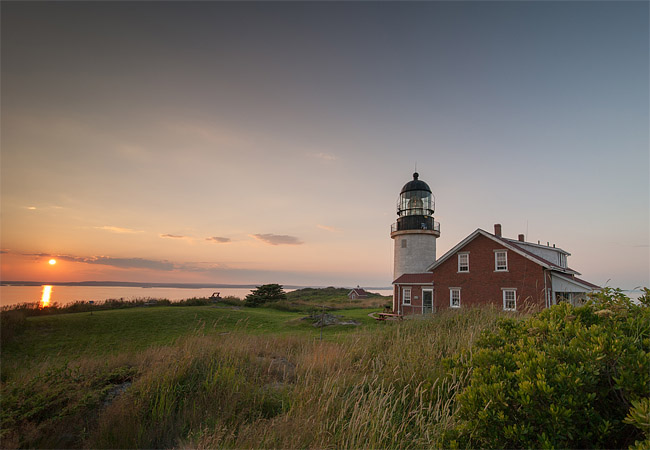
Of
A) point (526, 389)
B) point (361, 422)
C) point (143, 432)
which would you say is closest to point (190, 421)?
point (143, 432)

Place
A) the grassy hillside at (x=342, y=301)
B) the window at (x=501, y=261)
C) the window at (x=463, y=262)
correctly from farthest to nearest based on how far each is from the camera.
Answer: the grassy hillside at (x=342, y=301) < the window at (x=463, y=262) < the window at (x=501, y=261)

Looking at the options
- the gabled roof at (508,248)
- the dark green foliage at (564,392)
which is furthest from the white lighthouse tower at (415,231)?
the dark green foliage at (564,392)

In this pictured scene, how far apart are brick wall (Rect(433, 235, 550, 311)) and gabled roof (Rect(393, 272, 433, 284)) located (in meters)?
1.09

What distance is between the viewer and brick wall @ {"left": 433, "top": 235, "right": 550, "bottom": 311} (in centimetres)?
2027

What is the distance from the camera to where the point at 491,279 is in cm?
2206

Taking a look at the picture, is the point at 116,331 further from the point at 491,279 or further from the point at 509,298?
the point at 509,298

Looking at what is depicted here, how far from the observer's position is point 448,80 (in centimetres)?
1196

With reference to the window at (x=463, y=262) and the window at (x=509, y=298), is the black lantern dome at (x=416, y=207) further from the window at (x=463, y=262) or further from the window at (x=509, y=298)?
the window at (x=509, y=298)

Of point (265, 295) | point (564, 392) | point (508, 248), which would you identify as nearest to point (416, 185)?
point (508, 248)

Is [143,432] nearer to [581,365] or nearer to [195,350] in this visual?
[195,350]

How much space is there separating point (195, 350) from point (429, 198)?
2703 centimetres

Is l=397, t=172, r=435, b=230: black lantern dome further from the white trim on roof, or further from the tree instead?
the tree

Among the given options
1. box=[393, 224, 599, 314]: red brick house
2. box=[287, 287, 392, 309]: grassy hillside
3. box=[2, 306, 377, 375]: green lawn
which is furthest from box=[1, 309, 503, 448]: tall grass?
box=[287, 287, 392, 309]: grassy hillside

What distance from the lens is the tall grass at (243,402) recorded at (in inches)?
130
